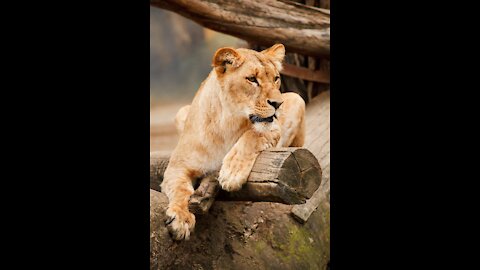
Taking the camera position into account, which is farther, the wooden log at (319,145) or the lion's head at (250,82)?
the wooden log at (319,145)

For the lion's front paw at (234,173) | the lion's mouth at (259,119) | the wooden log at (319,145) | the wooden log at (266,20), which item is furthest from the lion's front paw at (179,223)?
the wooden log at (266,20)

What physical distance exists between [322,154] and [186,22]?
138 centimetres

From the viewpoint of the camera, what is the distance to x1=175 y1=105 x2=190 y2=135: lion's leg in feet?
11.2

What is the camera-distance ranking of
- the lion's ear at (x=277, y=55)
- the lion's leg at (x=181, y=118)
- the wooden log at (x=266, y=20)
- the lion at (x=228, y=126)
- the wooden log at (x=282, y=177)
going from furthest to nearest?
the wooden log at (x=266, y=20), the lion's leg at (x=181, y=118), the lion's ear at (x=277, y=55), the lion at (x=228, y=126), the wooden log at (x=282, y=177)

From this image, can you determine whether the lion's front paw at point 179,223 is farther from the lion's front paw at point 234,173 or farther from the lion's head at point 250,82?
the lion's head at point 250,82

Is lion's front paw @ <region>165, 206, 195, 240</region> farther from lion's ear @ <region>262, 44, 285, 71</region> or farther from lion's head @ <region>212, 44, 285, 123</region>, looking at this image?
lion's ear @ <region>262, 44, 285, 71</region>

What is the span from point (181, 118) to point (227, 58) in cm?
82

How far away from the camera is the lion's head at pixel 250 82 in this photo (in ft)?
8.63

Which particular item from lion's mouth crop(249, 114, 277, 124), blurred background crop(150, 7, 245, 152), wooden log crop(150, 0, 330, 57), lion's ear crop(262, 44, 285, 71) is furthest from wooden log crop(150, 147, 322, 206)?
wooden log crop(150, 0, 330, 57)

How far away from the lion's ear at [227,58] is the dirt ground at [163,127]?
0.63 metres

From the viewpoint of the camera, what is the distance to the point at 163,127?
353 centimetres

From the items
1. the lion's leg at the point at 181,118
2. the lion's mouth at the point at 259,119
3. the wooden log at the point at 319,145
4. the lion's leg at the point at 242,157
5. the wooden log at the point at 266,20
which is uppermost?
the wooden log at the point at 266,20

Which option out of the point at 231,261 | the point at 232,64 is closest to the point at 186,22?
the point at 232,64
